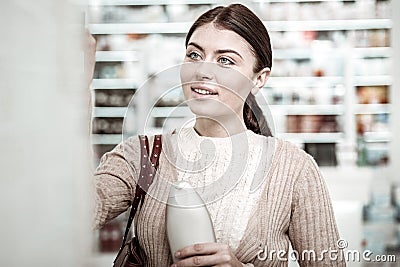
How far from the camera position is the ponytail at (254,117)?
3.64 ft

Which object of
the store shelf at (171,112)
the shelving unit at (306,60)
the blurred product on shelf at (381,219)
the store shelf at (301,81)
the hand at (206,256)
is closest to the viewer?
the hand at (206,256)

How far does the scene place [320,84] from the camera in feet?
5.49

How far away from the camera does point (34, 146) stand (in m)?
0.68

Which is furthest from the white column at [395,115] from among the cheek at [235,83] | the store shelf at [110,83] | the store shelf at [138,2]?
the store shelf at [110,83]

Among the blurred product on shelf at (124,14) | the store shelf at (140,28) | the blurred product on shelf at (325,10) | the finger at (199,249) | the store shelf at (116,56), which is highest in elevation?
the blurred product on shelf at (124,14)

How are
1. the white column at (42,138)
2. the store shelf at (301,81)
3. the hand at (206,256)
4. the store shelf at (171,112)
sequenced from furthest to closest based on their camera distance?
the store shelf at (301,81) < the store shelf at (171,112) < the hand at (206,256) < the white column at (42,138)

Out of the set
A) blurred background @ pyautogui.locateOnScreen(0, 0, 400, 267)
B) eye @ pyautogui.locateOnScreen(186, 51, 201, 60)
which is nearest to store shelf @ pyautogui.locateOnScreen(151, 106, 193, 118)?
blurred background @ pyautogui.locateOnScreen(0, 0, 400, 267)

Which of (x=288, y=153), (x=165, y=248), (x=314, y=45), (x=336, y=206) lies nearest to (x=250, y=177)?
(x=288, y=153)

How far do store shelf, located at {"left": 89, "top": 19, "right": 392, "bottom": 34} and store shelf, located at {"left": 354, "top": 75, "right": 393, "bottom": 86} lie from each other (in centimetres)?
11

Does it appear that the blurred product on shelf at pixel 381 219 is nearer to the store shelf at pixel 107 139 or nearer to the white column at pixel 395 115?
the white column at pixel 395 115

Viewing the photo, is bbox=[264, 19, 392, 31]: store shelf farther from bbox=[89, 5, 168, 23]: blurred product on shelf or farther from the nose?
the nose

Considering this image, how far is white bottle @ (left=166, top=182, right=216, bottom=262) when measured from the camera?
1.02 meters

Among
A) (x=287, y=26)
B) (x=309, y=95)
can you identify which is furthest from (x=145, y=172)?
(x=309, y=95)

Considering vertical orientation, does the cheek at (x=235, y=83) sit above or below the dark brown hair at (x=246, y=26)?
below
